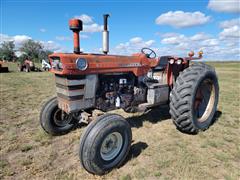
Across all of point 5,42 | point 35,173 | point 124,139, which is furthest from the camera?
point 5,42

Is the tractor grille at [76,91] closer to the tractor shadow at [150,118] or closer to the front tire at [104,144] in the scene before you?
the front tire at [104,144]

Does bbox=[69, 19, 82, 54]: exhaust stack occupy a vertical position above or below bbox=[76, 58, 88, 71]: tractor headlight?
above

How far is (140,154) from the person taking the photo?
10.5ft

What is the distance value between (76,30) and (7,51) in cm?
8027

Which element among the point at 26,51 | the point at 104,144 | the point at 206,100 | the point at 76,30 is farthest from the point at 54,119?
the point at 26,51

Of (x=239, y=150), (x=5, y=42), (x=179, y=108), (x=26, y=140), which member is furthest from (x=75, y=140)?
(x=5, y=42)

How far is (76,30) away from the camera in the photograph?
2928 mm

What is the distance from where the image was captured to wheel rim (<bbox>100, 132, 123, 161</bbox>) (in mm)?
2801

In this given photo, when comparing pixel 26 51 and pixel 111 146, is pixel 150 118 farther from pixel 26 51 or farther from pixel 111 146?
pixel 26 51

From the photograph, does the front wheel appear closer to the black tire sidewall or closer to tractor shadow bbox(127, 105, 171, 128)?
tractor shadow bbox(127, 105, 171, 128)

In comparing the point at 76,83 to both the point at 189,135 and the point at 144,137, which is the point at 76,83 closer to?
the point at 144,137

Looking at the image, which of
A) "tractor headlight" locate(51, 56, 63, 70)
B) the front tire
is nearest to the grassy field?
the front tire

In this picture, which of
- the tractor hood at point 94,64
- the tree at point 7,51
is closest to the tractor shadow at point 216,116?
the tractor hood at point 94,64

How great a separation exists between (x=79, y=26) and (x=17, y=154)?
7.57 feet
